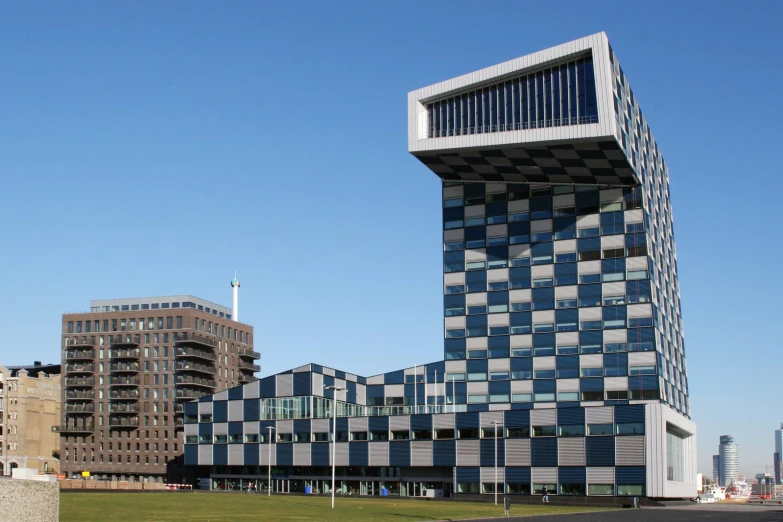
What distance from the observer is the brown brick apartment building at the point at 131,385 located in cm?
18175

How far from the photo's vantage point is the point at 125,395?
18450cm

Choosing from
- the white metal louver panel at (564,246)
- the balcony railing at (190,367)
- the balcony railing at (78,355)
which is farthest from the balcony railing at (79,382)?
the white metal louver panel at (564,246)

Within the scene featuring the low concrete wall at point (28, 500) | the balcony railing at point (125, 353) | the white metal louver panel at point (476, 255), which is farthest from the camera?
the balcony railing at point (125, 353)

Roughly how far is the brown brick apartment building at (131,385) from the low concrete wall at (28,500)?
173198mm

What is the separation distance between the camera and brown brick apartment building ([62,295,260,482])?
7156 inches

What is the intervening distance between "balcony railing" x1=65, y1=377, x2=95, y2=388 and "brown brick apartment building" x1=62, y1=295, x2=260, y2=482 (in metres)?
0.21

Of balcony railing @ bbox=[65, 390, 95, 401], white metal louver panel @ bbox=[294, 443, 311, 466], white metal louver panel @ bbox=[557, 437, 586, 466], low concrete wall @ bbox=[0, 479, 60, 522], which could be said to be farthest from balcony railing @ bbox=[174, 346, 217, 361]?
low concrete wall @ bbox=[0, 479, 60, 522]

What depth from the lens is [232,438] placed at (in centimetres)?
13412

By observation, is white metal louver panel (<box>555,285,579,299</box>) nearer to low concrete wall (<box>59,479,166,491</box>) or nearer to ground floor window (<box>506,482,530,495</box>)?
ground floor window (<box>506,482,530,495</box>)

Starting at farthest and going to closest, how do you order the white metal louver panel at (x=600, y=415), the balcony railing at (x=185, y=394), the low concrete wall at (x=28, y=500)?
the balcony railing at (x=185, y=394), the white metal louver panel at (x=600, y=415), the low concrete wall at (x=28, y=500)

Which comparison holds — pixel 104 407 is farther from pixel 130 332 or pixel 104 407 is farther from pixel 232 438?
pixel 232 438

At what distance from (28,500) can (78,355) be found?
608 ft

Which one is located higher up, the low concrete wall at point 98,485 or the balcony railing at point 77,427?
the balcony railing at point 77,427

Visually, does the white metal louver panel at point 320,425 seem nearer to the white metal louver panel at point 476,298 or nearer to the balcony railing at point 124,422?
the white metal louver panel at point 476,298
